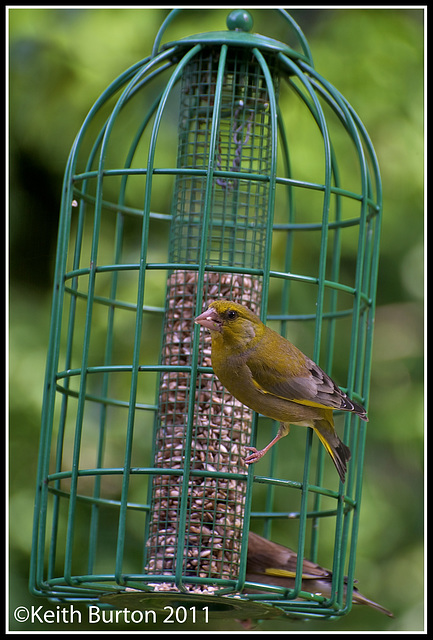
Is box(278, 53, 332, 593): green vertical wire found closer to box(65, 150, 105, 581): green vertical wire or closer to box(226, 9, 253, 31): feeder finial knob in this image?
box(226, 9, 253, 31): feeder finial knob

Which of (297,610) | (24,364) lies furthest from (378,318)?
(297,610)

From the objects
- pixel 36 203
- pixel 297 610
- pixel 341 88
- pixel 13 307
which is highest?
pixel 341 88

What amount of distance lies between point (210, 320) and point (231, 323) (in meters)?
0.13

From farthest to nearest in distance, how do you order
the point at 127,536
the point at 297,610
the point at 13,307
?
the point at 13,307 → the point at 127,536 → the point at 297,610

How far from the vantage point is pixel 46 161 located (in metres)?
7.73

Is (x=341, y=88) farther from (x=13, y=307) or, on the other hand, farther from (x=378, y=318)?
(x=13, y=307)

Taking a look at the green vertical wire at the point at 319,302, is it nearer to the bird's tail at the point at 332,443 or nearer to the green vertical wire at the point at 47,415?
the bird's tail at the point at 332,443

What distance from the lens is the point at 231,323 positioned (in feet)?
16.8

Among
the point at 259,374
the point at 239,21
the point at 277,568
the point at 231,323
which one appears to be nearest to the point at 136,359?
the point at 231,323

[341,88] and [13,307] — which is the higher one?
[341,88]

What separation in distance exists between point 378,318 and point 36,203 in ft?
9.82

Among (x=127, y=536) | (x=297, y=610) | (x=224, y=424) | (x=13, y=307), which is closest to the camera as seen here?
(x=297, y=610)

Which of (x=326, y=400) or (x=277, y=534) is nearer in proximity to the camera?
(x=326, y=400)

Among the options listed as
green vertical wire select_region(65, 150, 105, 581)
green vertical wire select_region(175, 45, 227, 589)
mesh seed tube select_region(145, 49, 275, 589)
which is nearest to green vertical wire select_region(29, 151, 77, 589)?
green vertical wire select_region(65, 150, 105, 581)
